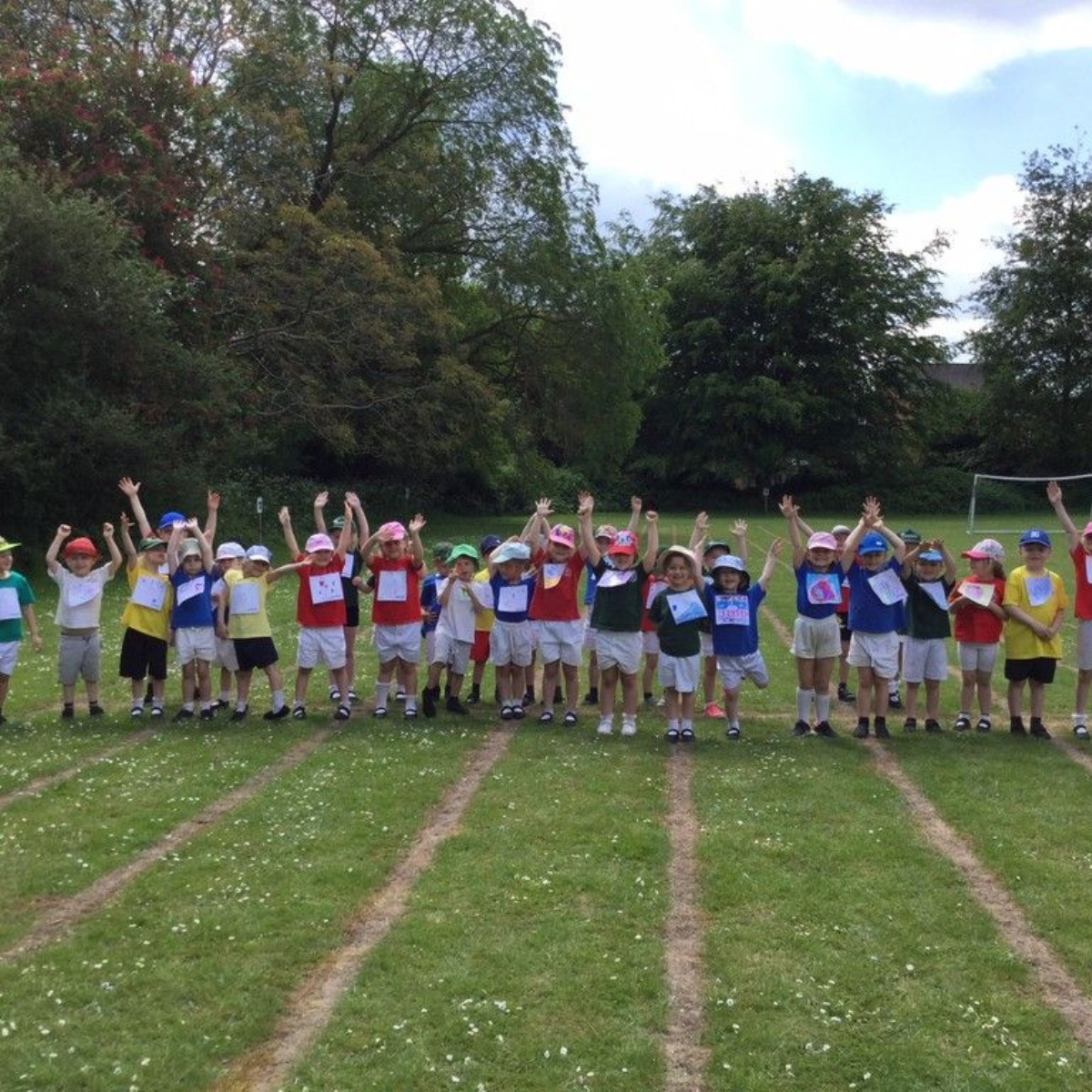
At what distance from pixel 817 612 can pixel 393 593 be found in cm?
402

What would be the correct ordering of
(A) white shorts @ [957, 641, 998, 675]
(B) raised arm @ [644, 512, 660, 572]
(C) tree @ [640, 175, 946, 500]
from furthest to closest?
(C) tree @ [640, 175, 946, 500] < (A) white shorts @ [957, 641, 998, 675] < (B) raised arm @ [644, 512, 660, 572]

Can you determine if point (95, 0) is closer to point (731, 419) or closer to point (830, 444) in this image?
point (731, 419)

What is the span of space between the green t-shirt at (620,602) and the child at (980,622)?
2.99 metres

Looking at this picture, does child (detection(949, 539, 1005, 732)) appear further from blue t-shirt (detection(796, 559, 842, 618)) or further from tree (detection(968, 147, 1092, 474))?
tree (detection(968, 147, 1092, 474))

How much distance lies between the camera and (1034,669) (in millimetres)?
9992

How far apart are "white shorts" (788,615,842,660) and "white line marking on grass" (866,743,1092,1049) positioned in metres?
1.54

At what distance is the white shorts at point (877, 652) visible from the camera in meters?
9.87

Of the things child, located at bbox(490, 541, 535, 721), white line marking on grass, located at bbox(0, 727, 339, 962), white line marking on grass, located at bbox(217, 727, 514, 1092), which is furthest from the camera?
child, located at bbox(490, 541, 535, 721)

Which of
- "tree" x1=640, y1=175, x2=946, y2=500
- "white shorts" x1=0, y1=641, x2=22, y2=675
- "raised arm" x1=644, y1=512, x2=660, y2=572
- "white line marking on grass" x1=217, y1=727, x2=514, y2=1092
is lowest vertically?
"white line marking on grass" x1=217, y1=727, x2=514, y2=1092

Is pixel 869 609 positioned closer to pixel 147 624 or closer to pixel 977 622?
pixel 977 622

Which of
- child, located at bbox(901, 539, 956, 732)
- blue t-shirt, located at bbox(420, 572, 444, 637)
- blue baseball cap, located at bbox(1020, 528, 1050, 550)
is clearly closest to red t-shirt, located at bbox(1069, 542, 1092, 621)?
blue baseball cap, located at bbox(1020, 528, 1050, 550)

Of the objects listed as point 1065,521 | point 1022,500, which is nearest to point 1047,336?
point 1022,500

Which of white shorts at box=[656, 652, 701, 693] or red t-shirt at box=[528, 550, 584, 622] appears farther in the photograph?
red t-shirt at box=[528, 550, 584, 622]

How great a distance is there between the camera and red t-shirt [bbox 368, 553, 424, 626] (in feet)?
34.7
